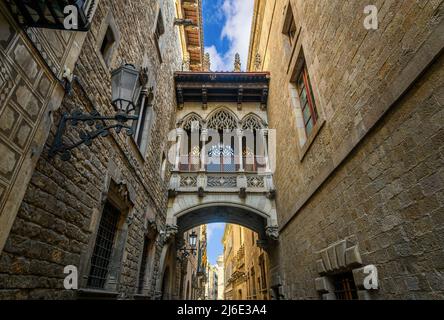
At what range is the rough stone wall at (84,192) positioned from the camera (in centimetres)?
214

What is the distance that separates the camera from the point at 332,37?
400cm

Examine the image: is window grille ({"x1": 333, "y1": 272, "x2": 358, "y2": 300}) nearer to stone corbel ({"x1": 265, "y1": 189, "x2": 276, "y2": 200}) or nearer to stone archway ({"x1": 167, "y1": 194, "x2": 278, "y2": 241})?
stone archway ({"x1": 167, "y1": 194, "x2": 278, "y2": 241})

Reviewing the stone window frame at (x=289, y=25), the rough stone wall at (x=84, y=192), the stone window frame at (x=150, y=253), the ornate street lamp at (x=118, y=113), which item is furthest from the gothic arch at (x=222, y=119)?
the ornate street lamp at (x=118, y=113)

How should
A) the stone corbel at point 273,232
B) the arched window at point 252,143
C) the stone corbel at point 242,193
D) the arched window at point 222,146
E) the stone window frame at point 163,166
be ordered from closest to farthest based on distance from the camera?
the stone window frame at point 163,166
the stone corbel at point 273,232
the stone corbel at point 242,193
the arched window at point 222,146
the arched window at point 252,143

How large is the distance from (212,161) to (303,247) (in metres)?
4.74

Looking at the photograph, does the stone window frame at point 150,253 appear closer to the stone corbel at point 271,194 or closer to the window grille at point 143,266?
the window grille at point 143,266

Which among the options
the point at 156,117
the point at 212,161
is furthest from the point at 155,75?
the point at 212,161

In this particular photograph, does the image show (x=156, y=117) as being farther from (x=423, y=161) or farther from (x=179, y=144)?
(x=423, y=161)

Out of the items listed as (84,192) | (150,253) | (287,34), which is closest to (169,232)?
(150,253)

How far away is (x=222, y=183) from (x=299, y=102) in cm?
387

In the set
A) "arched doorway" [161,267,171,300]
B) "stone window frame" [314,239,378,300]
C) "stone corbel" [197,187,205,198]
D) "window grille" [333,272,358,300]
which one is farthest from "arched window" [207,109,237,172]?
"window grille" [333,272,358,300]

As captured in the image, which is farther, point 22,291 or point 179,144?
point 179,144

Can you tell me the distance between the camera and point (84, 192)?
10.4 ft

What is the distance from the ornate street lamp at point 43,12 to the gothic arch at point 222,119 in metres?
7.77
